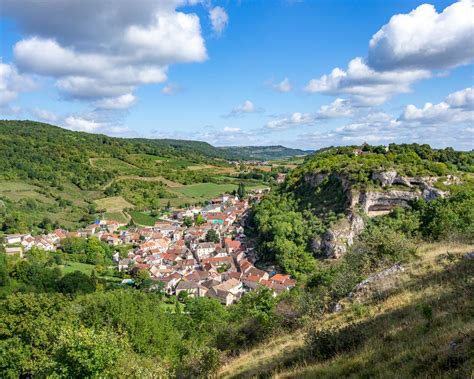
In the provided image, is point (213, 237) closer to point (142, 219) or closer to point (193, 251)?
point (193, 251)

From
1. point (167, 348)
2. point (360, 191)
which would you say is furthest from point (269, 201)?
point (167, 348)

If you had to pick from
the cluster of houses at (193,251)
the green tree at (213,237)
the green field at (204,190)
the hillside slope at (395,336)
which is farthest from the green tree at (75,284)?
the green field at (204,190)

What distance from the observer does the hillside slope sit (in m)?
6.16

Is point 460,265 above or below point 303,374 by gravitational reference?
above

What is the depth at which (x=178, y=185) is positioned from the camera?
129375 millimetres

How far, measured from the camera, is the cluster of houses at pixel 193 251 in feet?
166

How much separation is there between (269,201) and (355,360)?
198 feet

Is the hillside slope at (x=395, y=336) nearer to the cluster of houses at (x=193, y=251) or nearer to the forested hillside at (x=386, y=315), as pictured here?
the forested hillside at (x=386, y=315)

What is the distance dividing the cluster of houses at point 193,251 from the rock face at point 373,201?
276 inches

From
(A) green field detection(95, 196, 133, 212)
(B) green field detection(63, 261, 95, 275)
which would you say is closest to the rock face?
(B) green field detection(63, 261, 95, 275)

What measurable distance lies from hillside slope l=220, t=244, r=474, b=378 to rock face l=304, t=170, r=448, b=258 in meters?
32.4

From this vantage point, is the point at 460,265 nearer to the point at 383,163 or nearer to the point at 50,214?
the point at 383,163

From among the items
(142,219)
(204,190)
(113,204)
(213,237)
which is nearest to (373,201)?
(213,237)

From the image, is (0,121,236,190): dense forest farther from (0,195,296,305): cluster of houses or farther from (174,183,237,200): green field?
(0,195,296,305): cluster of houses
